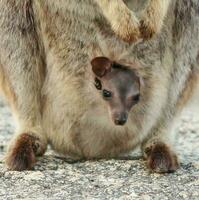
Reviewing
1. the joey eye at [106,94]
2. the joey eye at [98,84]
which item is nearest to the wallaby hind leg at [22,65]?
the joey eye at [98,84]

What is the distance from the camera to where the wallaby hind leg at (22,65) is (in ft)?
25.7

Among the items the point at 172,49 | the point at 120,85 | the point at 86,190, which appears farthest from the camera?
the point at 172,49

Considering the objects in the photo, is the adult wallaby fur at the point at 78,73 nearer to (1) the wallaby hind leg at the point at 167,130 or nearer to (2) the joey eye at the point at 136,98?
(1) the wallaby hind leg at the point at 167,130

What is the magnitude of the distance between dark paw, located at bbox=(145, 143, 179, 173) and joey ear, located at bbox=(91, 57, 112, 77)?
32.6 inches

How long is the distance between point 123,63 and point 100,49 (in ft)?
0.76

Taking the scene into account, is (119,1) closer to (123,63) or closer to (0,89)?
(123,63)

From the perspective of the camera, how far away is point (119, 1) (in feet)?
25.0

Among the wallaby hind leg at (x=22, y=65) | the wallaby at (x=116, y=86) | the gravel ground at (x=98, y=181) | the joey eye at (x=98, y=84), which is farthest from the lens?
the wallaby hind leg at (x=22, y=65)

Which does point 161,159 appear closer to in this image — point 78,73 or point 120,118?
point 120,118

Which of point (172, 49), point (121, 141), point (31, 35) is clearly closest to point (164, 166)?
point (121, 141)

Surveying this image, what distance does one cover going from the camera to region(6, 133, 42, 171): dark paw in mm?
7574

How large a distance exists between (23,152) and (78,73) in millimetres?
827

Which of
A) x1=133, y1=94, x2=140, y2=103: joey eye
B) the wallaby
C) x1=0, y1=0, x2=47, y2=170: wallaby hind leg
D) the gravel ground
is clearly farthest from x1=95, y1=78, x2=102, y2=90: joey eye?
the gravel ground

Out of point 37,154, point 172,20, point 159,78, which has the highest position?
point 172,20
